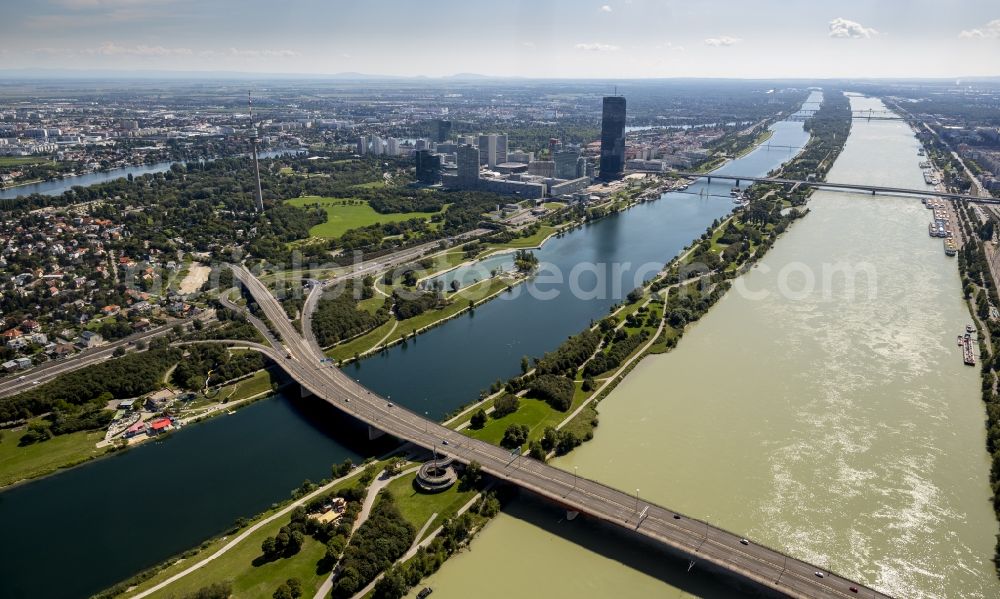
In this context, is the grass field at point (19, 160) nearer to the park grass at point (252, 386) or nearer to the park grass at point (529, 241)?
the park grass at point (529, 241)

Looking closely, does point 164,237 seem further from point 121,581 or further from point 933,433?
point 933,433

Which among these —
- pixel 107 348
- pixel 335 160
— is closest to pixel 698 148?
pixel 335 160

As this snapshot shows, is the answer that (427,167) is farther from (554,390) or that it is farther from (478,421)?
(478,421)

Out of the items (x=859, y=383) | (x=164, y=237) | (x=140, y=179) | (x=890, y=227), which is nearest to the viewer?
(x=859, y=383)

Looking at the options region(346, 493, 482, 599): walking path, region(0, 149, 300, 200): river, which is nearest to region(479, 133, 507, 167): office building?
region(0, 149, 300, 200): river

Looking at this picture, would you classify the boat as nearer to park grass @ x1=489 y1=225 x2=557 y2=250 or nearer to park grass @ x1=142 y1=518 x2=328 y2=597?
park grass @ x1=489 y1=225 x2=557 y2=250
